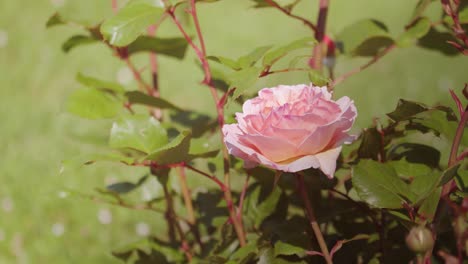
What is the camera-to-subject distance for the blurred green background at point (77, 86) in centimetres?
218

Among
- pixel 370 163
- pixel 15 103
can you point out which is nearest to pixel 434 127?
pixel 370 163

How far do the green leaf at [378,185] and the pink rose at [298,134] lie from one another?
0.32ft

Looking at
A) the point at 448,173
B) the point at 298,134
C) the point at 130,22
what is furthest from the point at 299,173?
the point at 130,22

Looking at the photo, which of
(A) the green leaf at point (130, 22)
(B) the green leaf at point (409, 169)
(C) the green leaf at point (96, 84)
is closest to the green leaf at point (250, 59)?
(A) the green leaf at point (130, 22)

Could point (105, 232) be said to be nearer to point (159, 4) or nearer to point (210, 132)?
point (210, 132)

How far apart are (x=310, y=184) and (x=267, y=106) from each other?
0.31m

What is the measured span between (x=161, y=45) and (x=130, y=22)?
281 millimetres

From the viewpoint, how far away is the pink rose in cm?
84

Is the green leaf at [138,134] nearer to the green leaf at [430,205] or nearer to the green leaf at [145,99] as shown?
the green leaf at [145,99]

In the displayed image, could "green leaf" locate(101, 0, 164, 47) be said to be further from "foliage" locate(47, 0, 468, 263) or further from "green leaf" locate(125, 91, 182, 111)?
"green leaf" locate(125, 91, 182, 111)

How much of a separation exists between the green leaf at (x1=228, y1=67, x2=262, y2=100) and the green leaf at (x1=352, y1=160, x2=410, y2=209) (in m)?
0.20

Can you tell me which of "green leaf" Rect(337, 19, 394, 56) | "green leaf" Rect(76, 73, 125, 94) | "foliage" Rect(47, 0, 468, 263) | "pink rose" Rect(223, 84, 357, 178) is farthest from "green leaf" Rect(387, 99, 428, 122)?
"green leaf" Rect(76, 73, 125, 94)

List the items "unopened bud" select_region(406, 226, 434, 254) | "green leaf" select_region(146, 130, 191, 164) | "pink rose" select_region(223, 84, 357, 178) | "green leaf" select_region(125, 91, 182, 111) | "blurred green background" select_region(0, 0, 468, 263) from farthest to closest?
1. "blurred green background" select_region(0, 0, 468, 263)
2. "green leaf" select_region(125, 91, 182, 111)
3. "green leaf" select_region(146, 130, 191, 164)
4. "pink rose" select_region(223, 84, 357, 178)
5. "unopened bud" select_region(406, 226, 434, 254)

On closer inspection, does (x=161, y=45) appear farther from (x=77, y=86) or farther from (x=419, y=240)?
(x=77, y=86)
